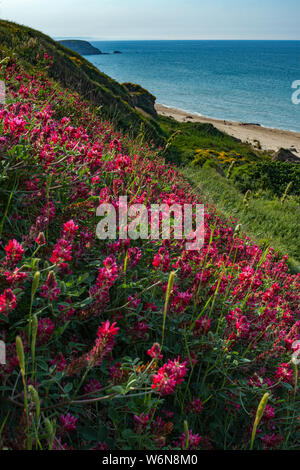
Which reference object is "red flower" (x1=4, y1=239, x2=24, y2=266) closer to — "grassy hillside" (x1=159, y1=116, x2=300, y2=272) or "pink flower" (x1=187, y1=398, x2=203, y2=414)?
"pink flower" (x1=187, y1=398, x2=203, y2=414)

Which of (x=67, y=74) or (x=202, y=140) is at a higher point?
(x=67, y=74)

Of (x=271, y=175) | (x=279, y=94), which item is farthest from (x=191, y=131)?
(x=279, y=94)

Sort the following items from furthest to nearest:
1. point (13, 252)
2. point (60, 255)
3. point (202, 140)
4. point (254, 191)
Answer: point (202, 140)
point (254, 191)
point (60, 255)
point (13, 252)

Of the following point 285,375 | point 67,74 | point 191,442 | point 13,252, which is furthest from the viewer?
point 67,74

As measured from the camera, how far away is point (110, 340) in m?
1.71

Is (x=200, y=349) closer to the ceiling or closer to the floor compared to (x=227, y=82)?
closer to the floor

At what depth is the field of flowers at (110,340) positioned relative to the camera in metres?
1.71

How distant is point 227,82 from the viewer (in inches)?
4648

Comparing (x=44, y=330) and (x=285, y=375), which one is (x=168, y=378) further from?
(x=285, y=375)

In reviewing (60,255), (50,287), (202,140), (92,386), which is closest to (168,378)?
(92,386)

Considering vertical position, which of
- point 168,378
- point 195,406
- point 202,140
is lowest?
point 195,406

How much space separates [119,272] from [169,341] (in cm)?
62

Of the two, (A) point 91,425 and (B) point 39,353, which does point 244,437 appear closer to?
(A) point 91,425

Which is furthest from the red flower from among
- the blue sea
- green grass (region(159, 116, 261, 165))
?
the blue sea
